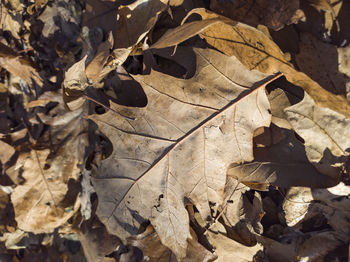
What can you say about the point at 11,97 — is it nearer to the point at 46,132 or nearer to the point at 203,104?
the point at 46,132

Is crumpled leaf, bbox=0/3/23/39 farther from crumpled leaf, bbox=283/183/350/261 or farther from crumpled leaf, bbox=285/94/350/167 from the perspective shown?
crumpled leaf, bbox=283/183/350/261

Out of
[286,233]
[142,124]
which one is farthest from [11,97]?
[286,233]

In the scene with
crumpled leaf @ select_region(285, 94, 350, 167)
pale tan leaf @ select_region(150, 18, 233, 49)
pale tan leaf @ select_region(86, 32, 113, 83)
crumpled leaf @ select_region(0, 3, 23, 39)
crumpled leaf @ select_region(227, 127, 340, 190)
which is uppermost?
pale tan leaf @ select_region(150, 18, 233, 49)

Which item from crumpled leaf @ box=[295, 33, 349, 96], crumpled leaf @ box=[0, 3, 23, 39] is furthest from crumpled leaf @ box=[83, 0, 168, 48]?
crumpled leaf @ box=[295, 33, 349, 96]

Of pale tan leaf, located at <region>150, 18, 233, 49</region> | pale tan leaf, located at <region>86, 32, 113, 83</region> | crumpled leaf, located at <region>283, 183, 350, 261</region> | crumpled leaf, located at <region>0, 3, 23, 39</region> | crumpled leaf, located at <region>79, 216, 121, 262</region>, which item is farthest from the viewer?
crumpled leaf, located at <region>0, 3, 23, 39</region>

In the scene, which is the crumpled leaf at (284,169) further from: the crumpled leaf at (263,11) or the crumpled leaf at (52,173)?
the crumpled leaf at (52,173)

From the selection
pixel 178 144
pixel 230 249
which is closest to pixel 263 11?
pixel 178 144

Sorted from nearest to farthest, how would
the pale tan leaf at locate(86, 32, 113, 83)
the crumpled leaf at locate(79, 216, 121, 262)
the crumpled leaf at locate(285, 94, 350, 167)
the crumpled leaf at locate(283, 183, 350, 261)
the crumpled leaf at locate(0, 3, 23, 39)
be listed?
the crumpled leaf at locate(285, 94, 350, 167), the crumpled leaf at locate(283, 183, 350, 261), the pale tan leaf at locate(86, 32, 113, 83), the crumpled leaf at locate(79, 216, 121, 262), the crumpled leaf at locate(0, 3, 23, 39)
